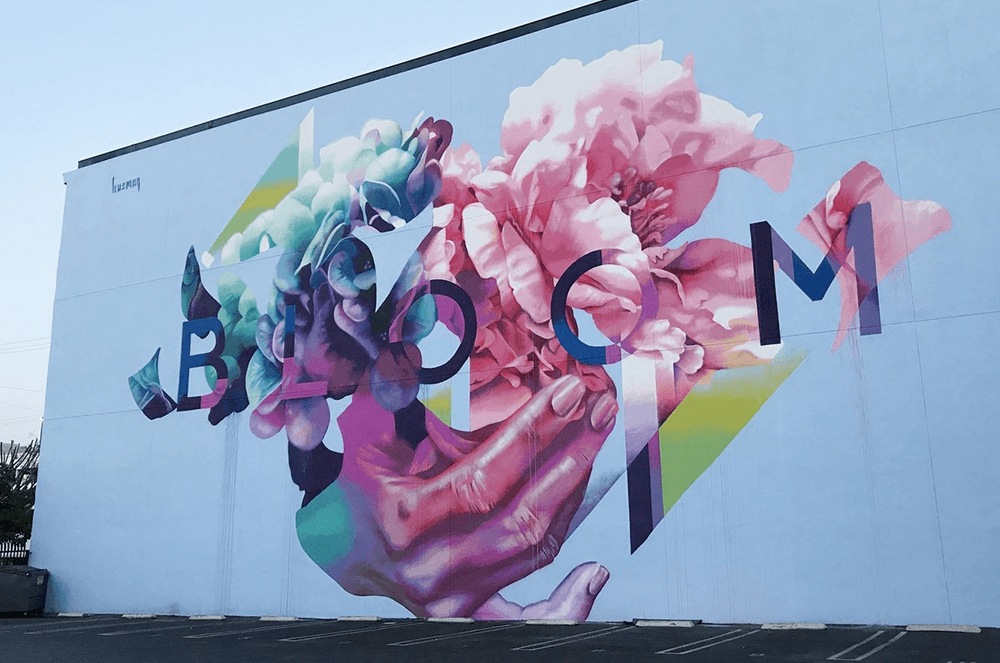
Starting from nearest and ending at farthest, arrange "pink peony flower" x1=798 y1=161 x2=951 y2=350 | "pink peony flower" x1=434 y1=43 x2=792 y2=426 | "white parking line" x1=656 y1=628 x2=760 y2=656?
"white parking line" x1=656 y1=628 x2=760 y2=656, "pink peony flower" x1=798 y1=161 x2=951 y2=350, "pink peony flower" x1=434 y1=43 x2=792 y2=426

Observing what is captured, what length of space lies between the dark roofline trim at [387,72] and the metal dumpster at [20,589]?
9175mm

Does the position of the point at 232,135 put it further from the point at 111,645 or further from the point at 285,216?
the point at 111,645

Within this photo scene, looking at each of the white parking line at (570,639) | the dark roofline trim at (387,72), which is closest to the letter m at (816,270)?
the white parking line at (570,639)

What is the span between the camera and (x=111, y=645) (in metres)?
12.5

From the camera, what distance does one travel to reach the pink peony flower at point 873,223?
514 inches

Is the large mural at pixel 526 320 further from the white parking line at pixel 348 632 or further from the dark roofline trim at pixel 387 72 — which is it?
the dark roofline trim at pixel 387 72

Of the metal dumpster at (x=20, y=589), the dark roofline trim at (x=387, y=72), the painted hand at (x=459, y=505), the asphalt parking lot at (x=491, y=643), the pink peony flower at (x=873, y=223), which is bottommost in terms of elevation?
the asphalt parking lot at (x=491, y=643)

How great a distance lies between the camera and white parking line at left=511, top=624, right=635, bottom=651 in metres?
11.3

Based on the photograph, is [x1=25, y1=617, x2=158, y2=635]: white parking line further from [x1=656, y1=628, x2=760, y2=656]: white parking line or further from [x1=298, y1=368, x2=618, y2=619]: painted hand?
[x1=656, y1=628, x2=760, y2=656]: white parking line

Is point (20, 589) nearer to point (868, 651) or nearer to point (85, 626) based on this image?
point (85, 626)

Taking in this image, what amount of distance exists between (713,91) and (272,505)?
10479mm

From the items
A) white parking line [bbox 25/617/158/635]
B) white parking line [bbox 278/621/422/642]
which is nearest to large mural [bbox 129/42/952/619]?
white parking line [bbox 278/621/422/642]

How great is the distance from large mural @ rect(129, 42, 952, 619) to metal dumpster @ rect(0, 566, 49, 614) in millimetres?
5280

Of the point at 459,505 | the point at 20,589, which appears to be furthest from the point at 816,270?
the point at 20,589
